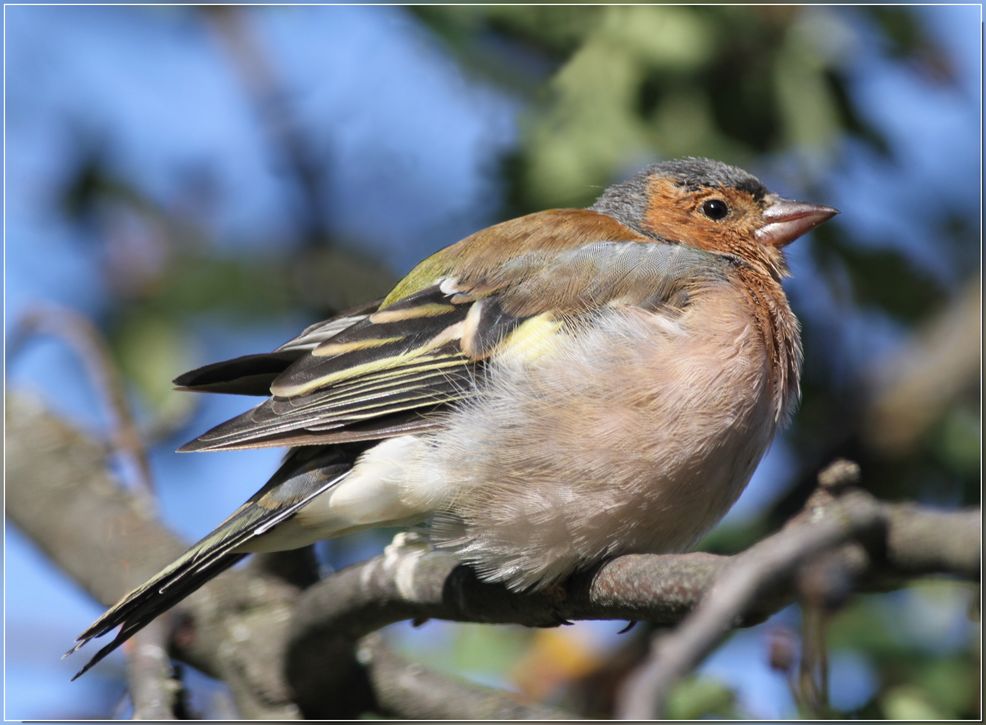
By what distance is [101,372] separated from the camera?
459cm

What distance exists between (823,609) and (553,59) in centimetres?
337

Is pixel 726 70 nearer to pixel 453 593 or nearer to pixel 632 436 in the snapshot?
pixel 632 436

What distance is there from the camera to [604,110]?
15.2ft

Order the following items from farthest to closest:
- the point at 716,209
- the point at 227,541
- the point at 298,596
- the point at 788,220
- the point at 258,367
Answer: the point at 716,209 → the point at 788,220 → the point at 298,596 → the point at 258,367 → the point at 227,541

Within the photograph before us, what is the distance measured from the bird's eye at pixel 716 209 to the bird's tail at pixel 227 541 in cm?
186

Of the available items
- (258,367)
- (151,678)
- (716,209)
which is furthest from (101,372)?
(716,209)

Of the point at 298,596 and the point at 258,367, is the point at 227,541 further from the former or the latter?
the point at 298,596

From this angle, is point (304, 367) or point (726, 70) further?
point (726, 70)

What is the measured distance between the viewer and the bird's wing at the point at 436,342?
3484 mm

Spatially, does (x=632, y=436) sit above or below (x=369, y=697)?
above

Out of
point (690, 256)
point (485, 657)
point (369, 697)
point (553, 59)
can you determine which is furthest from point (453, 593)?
point (553, 59)

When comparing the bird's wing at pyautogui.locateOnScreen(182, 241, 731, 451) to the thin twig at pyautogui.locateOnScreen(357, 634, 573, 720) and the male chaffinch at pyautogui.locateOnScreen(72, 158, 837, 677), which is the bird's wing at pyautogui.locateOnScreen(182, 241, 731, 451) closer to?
the male chaffinch at pyautogui.locateOnScreen(72, 158, 837, 677)

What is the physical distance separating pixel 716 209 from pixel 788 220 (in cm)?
29

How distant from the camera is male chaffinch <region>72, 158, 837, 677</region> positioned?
11.4 feet
